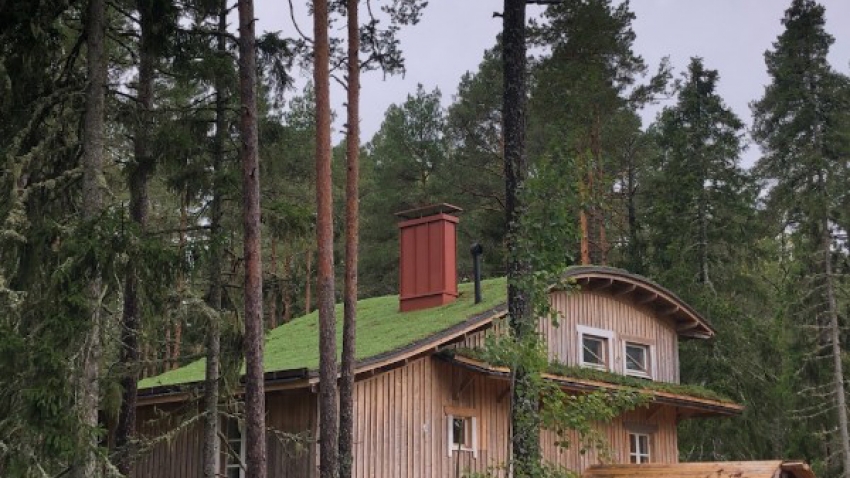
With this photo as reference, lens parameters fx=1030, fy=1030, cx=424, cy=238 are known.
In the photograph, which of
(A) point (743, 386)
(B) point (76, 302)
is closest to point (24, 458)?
(B) point (76, 302)

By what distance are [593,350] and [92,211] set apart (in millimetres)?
11954

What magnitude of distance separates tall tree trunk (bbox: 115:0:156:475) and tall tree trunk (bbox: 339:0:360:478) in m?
2.91

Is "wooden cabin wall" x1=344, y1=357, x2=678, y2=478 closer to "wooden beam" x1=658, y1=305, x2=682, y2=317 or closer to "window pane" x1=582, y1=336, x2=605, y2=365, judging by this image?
"window pane" x1=582, y1=336, x2=605, y2=365

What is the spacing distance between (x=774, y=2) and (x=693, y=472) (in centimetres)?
1694

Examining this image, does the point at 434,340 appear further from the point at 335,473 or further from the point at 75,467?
the point at 75,467

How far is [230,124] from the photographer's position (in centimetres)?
1509

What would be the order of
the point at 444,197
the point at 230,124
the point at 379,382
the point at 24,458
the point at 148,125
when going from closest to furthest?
the point at 24,458 → the point at 148,125 → the point at 230,124 → the point at 379,382 → the point at 444,197

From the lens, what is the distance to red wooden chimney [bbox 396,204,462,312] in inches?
760

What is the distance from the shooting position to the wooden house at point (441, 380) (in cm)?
1579

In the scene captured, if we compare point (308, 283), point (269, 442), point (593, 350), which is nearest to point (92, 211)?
point (269, 442)

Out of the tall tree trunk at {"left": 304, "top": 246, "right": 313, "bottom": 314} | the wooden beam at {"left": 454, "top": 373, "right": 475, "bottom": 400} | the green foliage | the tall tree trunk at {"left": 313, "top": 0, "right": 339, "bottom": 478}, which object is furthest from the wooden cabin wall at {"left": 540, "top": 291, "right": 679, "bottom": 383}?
the tall tree trunk at {"left": 304, "top": 246, "right": 313, "bottom": 314}

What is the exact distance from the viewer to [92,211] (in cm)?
1077

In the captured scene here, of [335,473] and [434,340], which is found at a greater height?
[434,340]

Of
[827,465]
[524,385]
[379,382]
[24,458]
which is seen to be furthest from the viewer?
[827,465]
